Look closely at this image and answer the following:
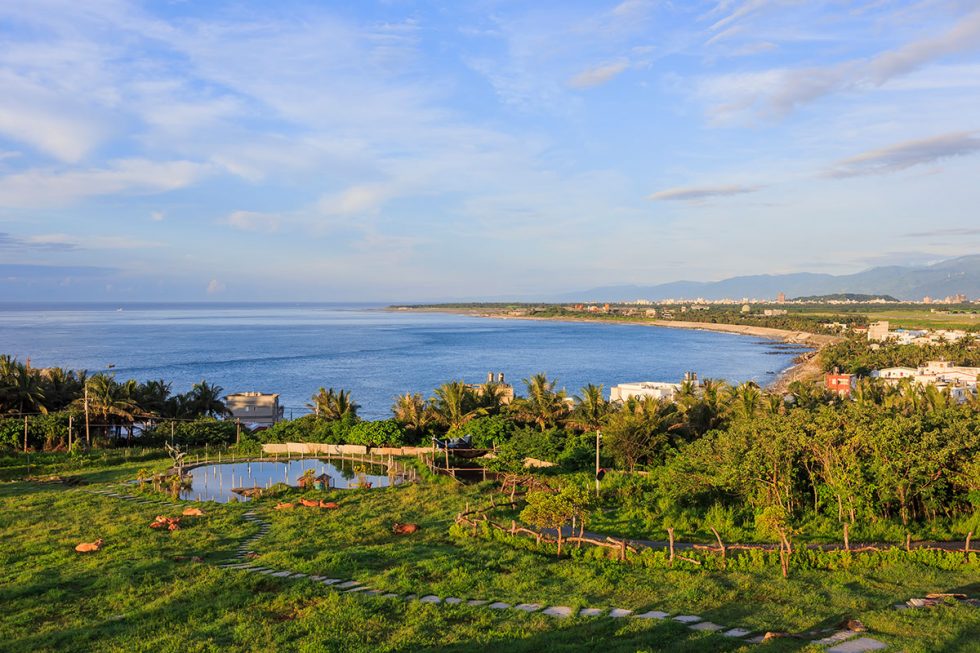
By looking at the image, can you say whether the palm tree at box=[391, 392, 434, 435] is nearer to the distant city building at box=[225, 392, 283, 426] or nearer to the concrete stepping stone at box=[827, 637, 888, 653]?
the distant city building at box=[225, 392, 283, 426]

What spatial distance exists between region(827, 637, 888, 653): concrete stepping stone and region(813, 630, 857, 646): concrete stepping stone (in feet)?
0.31

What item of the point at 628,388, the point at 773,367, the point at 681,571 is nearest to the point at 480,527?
A: the point at 681,571

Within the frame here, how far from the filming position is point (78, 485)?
76.1 ft

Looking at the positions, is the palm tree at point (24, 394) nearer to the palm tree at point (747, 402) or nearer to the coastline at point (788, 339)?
the palm tree at point (747, 402)

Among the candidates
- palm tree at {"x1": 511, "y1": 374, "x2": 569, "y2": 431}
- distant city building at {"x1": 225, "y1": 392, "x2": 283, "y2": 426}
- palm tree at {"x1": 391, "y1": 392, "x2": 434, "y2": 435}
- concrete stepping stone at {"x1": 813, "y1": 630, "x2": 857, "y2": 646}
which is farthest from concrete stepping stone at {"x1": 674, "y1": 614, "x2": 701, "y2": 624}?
distant city building at {"x1": 225, "y1": 392, "x2": 283, "y2": 426}

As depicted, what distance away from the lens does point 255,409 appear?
4559 centimetres

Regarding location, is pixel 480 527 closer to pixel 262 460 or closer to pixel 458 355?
pixel 262 460

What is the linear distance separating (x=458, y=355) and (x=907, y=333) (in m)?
75.9

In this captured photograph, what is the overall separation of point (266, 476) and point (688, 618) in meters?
19.0

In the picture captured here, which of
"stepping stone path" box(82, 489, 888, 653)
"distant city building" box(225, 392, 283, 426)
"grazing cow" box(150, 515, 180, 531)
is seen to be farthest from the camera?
"distant city building" box(225, 392, 283, 426)

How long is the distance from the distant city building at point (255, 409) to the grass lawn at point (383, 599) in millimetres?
28366

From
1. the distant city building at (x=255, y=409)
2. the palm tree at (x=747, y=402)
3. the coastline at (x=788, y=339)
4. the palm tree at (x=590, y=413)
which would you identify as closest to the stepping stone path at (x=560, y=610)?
the palm tree at (x=590, y=413)

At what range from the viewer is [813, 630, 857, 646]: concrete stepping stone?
8.87m

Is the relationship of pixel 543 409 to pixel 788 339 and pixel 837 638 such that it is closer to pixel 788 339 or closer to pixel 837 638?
pixel 837 638
